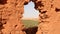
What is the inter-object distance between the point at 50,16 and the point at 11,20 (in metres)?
1.99

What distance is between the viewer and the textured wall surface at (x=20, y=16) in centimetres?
830

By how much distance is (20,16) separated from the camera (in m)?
8.98

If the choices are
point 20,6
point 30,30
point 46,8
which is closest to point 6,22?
point 20,6

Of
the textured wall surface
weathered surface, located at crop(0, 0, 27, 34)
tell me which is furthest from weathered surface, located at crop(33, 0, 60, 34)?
weathered surface, located at crop(0, 0, 27, 34)

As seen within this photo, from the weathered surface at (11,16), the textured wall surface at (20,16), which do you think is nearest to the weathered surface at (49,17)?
the textured wall surface at (20,16)

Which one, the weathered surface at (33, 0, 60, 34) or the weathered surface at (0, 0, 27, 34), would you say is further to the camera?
the weathered surface at (33, 0, 60, 34)

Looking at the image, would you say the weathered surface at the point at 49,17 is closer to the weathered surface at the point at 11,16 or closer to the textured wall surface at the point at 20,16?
the textured wall surface at the point at 20,16

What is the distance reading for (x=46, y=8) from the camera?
942 cm

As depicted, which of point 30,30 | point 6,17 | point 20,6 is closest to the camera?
point 6,17

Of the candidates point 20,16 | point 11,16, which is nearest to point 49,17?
point 20,16

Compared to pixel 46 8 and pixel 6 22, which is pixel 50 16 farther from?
pixel 6 22

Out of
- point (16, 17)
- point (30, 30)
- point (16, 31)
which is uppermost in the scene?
point (16, 17)

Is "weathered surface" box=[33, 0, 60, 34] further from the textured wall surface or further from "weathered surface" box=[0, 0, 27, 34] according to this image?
"weathered surface" box=[0, 0, 27, 34]

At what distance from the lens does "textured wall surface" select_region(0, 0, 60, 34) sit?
327 inches
